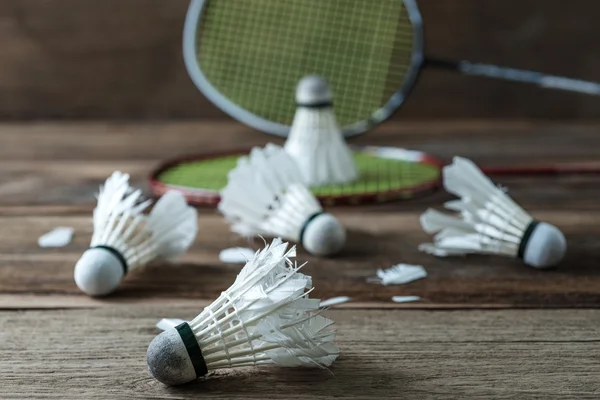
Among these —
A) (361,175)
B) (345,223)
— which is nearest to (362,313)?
(345,223)

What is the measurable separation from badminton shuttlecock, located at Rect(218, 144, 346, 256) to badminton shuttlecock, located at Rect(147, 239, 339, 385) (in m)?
0.33

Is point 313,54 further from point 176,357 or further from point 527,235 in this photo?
point 176,357

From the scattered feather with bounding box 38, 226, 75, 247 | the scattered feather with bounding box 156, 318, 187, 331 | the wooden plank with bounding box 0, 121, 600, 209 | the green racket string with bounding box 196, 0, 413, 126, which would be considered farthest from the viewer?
the green racket string with bounding box 196, 0, 413, 126

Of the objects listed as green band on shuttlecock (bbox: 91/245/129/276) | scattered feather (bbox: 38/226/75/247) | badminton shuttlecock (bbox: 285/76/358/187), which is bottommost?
scattered feather (bbox: 38/226/75/247)

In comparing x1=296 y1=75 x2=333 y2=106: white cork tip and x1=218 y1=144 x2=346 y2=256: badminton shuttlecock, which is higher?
x1=296 y1=75 x2=333 y2=106: white cork tip

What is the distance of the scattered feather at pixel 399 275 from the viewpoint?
35.0 inches

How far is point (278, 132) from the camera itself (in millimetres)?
1524

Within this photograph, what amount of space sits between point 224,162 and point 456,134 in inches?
27.8

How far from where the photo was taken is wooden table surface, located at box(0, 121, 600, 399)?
2.07 ft

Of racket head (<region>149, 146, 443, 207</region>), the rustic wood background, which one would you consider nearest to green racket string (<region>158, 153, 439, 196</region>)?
racket head (<region>149, 146, 443, 207</region>)

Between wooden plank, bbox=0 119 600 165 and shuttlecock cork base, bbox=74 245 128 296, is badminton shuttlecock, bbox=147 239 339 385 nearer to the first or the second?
shuttlecock cork base, bbox=74 245 128 296

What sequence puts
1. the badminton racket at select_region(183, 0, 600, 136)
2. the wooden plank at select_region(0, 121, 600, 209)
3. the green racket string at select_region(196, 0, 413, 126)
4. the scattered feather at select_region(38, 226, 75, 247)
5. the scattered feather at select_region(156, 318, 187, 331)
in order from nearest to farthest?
the scattered feather at select_region(156, 318, 187, 331) → the scattered feather at select_region(38, 226, 75, 247) → the wooden plank at select_region(0, 121, 600, 209) → the badminton racket at select_region(183, 0, 600, 136) → the green racket string at select_region(196, 0, 413, 126)

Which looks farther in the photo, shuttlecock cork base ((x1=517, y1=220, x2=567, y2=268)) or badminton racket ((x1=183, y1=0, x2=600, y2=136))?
badminton racket ((x1=183, y1=0, x2=600, y2=136))

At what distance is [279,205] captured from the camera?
1013 millimetres
